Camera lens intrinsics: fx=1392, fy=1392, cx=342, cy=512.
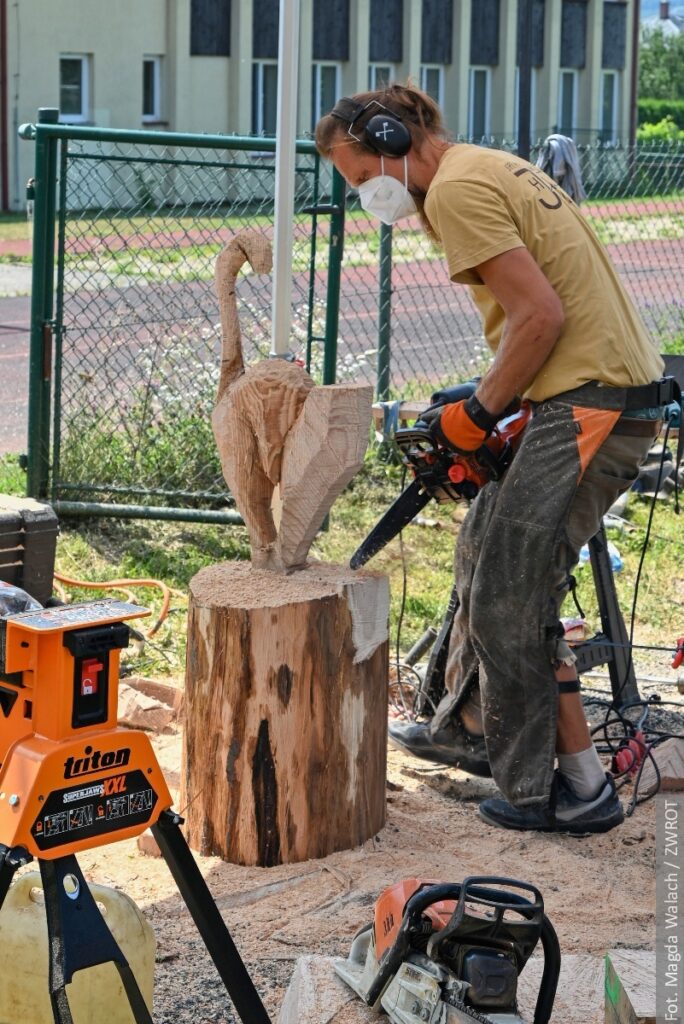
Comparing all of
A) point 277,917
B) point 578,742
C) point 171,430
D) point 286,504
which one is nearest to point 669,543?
point 171,430

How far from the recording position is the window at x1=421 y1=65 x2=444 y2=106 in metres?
28.9

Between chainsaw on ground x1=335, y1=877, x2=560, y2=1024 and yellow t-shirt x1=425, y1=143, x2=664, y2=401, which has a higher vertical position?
yellow t-shirt x1=425, y1=143, x2=664, y2=401

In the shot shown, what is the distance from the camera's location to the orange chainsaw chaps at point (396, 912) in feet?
8.02

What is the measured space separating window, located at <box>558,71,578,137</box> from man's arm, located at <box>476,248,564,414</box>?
29.6 metres

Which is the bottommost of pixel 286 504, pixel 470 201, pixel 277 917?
pixel 277 917

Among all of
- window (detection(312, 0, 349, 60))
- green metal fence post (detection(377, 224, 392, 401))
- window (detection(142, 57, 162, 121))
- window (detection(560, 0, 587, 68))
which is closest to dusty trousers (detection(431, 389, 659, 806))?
green metal fence post (detection(377, 224, 392, 401))

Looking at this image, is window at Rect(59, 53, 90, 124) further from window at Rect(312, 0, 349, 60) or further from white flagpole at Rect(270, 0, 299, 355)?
white flagpole at Rect(270, 0, 299, 355)

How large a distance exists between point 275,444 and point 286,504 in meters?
0.18

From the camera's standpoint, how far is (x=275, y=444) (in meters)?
4.00

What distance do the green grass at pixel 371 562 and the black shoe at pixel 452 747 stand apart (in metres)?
1.10

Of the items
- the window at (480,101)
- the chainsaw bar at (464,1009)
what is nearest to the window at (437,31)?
the window at (480,101)

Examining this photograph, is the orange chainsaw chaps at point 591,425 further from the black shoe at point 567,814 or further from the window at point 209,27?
the window at point 209,27

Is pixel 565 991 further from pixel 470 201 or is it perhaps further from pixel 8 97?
pixel 8 97

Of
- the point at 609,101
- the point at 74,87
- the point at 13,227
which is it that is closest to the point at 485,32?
the point at 609,101
